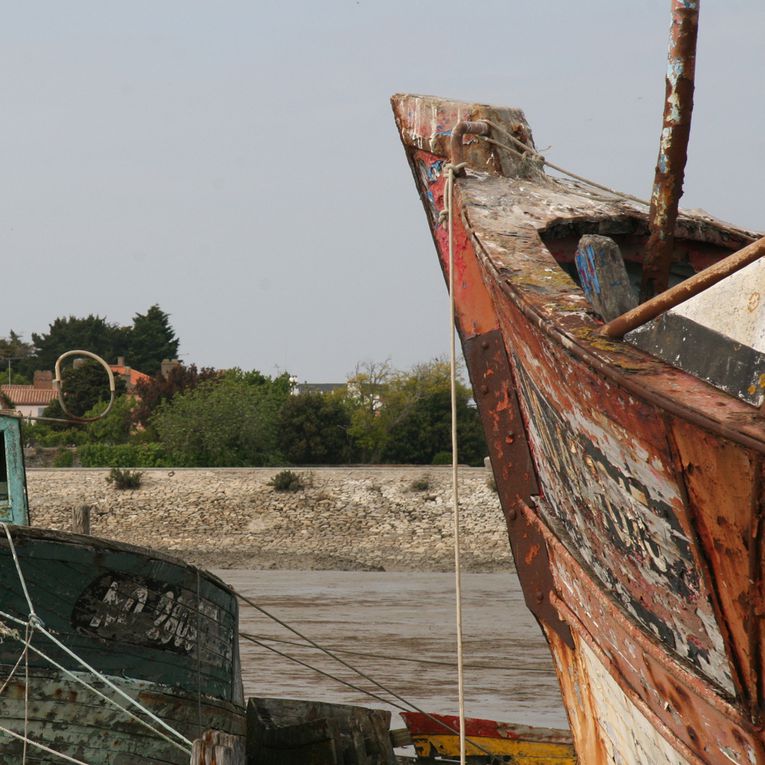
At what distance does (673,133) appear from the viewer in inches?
197

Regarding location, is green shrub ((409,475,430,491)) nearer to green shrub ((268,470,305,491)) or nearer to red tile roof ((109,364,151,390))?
green shrub ((268,470,305,491))

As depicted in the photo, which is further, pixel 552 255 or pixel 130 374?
pixel 130 374

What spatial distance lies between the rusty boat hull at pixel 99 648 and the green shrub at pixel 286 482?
35.2 m

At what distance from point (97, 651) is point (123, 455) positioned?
42285 mm

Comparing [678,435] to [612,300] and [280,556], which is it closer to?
[612,300]

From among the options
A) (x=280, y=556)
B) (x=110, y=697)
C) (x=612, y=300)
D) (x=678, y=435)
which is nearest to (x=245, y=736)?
(x=110, y=697)

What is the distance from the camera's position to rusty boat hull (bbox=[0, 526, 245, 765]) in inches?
285

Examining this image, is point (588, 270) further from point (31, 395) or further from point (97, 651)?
point (31, 395)

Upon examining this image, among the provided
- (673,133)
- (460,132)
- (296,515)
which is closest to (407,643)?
(460,132)

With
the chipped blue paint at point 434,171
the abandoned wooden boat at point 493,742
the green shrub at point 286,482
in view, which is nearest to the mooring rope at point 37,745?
the abandoned wooden boat at point 493,742

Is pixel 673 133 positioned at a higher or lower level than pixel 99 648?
higher

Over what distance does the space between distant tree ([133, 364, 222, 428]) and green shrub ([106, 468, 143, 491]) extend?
37.6 feet

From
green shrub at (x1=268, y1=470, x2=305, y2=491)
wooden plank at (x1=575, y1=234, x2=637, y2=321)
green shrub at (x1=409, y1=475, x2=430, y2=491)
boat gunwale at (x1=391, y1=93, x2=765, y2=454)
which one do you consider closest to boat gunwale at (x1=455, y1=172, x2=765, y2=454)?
boat gunwale at (x1=391, y1=93, x2=765, y2=454)

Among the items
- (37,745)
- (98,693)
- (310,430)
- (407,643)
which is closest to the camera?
(37,745)
